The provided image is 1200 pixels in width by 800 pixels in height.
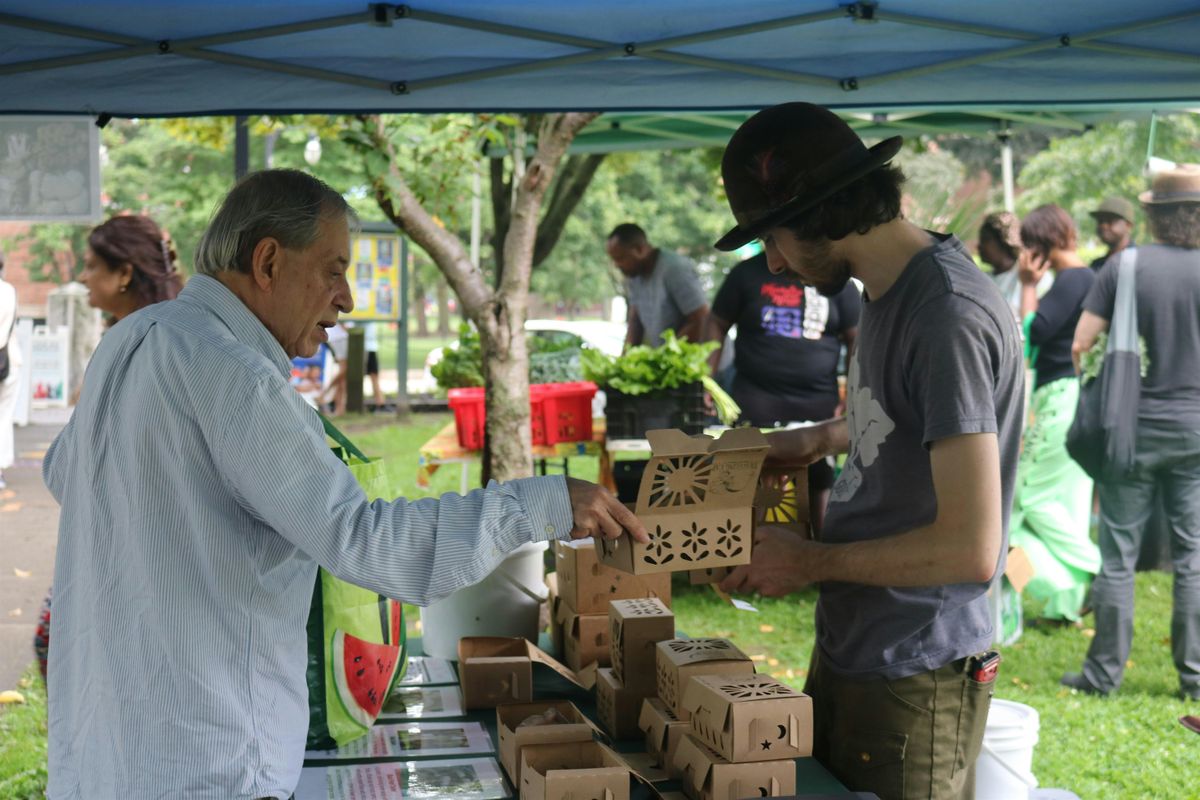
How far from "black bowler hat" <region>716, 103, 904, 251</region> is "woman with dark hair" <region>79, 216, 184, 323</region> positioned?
2080mm

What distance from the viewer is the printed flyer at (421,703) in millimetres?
2555

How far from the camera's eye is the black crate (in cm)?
577

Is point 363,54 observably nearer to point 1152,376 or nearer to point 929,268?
point 929,268

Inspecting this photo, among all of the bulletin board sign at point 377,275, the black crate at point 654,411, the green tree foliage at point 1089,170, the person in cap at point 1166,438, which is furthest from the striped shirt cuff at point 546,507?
the green tree foliage at point 1089,170

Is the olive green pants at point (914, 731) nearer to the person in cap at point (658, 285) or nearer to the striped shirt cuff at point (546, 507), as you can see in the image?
the striped shirt cuff at point (546, 507)

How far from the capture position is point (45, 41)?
2756 millimetres

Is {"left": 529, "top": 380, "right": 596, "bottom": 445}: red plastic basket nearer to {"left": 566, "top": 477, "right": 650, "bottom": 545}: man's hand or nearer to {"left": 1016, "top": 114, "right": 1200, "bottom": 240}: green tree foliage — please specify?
{"left": 566, "top": 477, "right": 650, "bottom": 545}: man's hand

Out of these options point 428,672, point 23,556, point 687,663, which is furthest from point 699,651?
point 23,556

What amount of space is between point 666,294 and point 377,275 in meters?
7.81

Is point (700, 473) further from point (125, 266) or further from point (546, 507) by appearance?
point (125, 266)

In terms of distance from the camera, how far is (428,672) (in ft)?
9.48

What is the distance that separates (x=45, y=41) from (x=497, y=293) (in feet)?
10.9

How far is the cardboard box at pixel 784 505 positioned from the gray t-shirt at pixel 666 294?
5.10 meters

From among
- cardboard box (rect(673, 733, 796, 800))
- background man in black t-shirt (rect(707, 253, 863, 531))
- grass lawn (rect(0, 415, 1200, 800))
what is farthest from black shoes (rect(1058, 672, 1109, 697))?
cardboard box (rect(673, 733, 796, 800))
